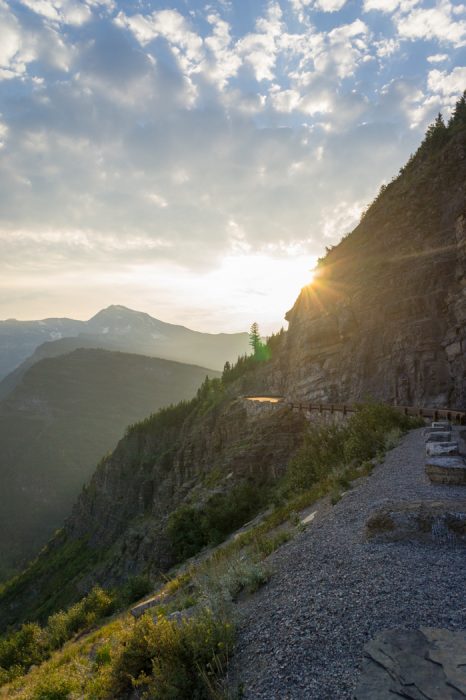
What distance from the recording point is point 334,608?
570 cm

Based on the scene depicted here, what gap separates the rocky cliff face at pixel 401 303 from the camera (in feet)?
90.4

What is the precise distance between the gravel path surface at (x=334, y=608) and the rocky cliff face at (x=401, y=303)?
21.7m

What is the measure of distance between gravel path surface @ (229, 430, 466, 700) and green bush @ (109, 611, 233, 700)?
1.18 feet

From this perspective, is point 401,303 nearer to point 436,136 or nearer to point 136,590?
point 436,136

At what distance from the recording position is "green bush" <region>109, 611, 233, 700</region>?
16.8ft

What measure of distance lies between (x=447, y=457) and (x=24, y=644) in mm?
22520

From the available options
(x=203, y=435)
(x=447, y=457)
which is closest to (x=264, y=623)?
(x=447, y=457)

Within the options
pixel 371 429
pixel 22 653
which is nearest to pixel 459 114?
pixel 371 429

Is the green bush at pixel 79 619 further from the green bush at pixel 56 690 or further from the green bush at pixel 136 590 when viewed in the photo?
the green bush at pixel 56 690

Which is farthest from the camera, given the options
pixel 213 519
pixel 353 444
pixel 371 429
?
pixel 213 519

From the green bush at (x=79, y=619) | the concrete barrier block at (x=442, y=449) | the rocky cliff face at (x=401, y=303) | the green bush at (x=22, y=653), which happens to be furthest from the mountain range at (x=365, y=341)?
the concrete barrier block at (x=442, y=449)

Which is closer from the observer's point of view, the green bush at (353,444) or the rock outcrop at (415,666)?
the rock outcrop at (415,666)

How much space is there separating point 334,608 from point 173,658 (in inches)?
94.9

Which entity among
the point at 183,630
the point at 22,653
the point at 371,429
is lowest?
the point at 22,653
